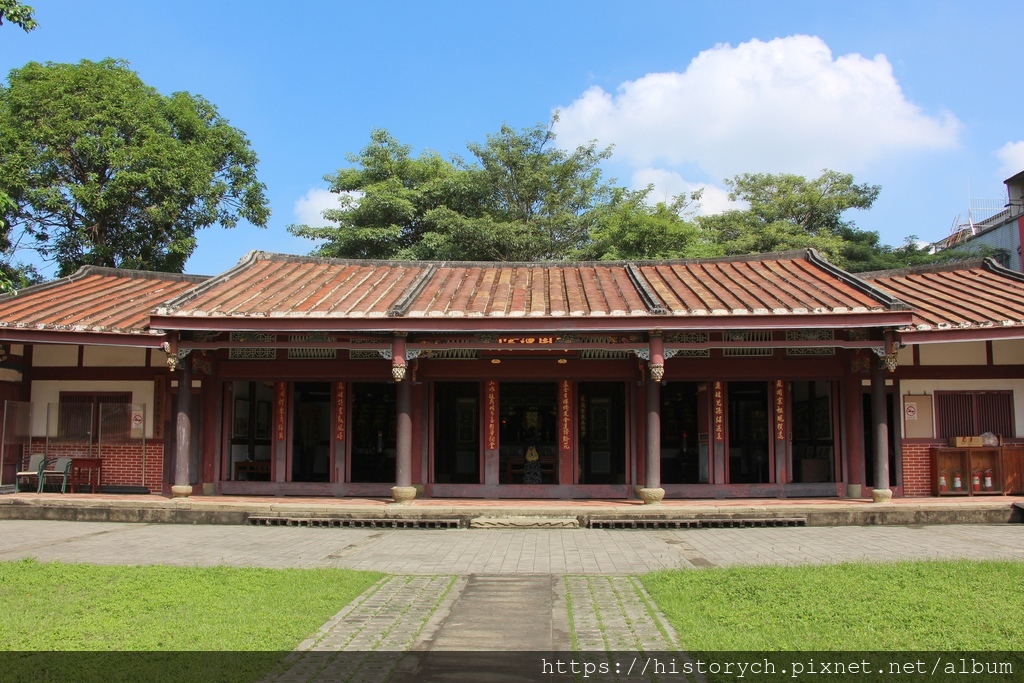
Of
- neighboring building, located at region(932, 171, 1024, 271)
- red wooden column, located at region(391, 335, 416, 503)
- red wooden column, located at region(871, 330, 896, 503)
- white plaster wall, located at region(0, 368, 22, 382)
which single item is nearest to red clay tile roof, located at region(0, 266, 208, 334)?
white plaster wall, located at region(0, 368, 22, 382)

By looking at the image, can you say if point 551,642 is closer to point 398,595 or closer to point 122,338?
point 398,595

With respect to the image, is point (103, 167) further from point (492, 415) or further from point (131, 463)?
point (492, 415)

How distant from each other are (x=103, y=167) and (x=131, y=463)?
12.1m

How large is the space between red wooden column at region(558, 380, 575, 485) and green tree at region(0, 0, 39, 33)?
28.9 feet

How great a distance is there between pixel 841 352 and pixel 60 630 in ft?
37.0

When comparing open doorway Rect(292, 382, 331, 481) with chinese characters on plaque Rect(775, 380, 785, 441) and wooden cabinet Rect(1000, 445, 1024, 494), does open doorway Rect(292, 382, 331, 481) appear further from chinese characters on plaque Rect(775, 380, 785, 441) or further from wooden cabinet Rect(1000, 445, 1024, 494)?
wooden cabinet Rect(1000, 445, 1024, 494)

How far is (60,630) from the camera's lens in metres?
5.23

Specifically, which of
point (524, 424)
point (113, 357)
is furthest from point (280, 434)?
point (524, 424)

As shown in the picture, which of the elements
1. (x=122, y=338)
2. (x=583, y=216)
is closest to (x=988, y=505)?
(x=122, y=338)

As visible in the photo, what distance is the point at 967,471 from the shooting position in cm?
1252

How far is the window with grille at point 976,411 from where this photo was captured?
42.1ft

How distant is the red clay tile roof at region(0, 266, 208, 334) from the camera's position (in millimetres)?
12219

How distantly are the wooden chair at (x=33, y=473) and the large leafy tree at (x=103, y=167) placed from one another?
1022cm

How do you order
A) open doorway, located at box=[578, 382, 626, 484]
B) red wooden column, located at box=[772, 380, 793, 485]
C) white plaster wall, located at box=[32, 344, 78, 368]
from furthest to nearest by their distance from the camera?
1. open doorway, located at box=[578, 382, 626, 484]
2. white plaster wall, located at box=[32, 344, 78, 368]
3. red wooden column, located at box=[772, 380, 793, 485]
